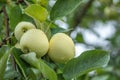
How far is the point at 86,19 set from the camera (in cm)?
382

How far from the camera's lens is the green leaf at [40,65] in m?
1.04

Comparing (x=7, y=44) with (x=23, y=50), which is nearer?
(x=23, y=50)

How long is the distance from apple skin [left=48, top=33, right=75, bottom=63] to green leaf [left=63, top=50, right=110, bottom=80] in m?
0.04

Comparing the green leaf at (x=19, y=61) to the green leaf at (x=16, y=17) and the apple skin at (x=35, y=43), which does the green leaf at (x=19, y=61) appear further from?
the green leaf at (x=16, y=17)

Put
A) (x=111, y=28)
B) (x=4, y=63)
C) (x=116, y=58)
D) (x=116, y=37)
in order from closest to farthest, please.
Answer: (x=4, y=63), (x=116, y=58), (x=116, y=37), (x=111, y=28)

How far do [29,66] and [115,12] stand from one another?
2.55 metres

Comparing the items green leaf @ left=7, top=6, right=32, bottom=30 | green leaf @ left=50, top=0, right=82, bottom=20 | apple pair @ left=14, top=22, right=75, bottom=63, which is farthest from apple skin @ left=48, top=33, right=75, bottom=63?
green leaf @ left=7, top=6, right=32, bottom=30

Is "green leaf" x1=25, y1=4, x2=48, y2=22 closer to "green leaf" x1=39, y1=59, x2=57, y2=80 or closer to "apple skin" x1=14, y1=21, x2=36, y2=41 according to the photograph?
"apple skin" x1=14, y1=21, x2=36, y2=41

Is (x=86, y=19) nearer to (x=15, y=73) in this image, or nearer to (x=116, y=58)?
(x=116, y=58)

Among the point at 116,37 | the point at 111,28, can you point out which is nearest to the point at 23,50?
the point at 116,37

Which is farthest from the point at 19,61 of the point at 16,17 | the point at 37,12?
the point at 16,17

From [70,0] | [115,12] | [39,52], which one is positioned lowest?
[115,12]

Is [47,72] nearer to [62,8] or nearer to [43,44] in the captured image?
[43,44]

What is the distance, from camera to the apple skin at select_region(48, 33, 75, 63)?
1133mm
